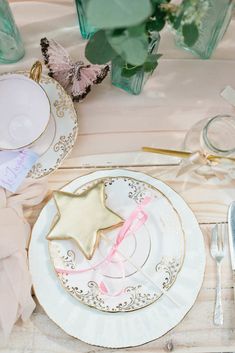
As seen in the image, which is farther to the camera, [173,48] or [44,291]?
[173,48]

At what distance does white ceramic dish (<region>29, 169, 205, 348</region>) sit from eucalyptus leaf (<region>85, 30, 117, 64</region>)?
255 millimetres

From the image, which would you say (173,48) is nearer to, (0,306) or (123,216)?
(123,216)

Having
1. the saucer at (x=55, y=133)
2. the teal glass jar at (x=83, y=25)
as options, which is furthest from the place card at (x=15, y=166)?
the teal glass jar at (x=83, y=25)

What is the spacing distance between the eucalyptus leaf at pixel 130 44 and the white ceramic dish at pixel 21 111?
25cm

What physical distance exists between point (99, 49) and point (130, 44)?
0.09 metres

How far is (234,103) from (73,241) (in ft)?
1.16

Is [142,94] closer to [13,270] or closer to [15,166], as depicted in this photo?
[15,166]

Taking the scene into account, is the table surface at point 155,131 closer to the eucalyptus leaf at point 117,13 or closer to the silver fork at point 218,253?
the silver fork at point 218,253

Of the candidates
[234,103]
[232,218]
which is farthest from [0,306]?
[234,103]

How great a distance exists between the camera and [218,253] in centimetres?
62

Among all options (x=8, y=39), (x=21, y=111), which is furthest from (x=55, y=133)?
(x=8, y=39)

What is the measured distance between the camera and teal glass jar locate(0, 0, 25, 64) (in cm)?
66

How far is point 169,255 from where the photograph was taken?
2.01ft

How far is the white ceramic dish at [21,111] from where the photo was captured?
2.16 feet
